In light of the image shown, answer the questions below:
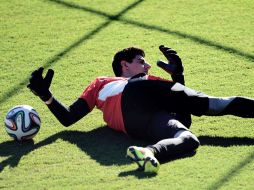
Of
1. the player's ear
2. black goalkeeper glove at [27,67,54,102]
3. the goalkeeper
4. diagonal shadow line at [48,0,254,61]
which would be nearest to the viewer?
the goalkeeper

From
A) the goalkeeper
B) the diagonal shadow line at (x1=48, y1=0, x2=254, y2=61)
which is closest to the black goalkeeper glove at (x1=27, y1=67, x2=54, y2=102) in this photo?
the goalkeeper

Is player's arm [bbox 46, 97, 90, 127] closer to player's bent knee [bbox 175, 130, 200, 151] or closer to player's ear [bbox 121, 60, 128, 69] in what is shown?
player's ear [bbox 121, 60, 128, 69]

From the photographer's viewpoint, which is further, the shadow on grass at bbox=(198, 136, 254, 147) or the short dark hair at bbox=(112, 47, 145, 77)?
the short dark hair at bbox=(112, 47, 145, 77)

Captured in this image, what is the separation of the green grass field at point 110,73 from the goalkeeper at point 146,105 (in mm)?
200

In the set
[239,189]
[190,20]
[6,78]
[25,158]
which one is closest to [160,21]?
[190,20]

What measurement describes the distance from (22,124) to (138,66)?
1398 millimetres

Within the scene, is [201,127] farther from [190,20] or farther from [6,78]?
[190,20]

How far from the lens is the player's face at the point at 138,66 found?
800 centimetres

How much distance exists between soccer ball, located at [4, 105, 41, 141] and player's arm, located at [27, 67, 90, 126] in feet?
0.68

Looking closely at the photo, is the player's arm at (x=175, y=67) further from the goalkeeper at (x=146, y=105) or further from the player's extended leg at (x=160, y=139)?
the player's extended leg at (x=160, y=139)

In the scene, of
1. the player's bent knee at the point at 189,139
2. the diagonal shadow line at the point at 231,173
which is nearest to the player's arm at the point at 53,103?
the player's bent knee at the point at 189,139

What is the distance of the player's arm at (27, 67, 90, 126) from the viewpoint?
7.38 metres

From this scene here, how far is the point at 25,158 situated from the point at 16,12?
489 cm

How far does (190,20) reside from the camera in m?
11.0
